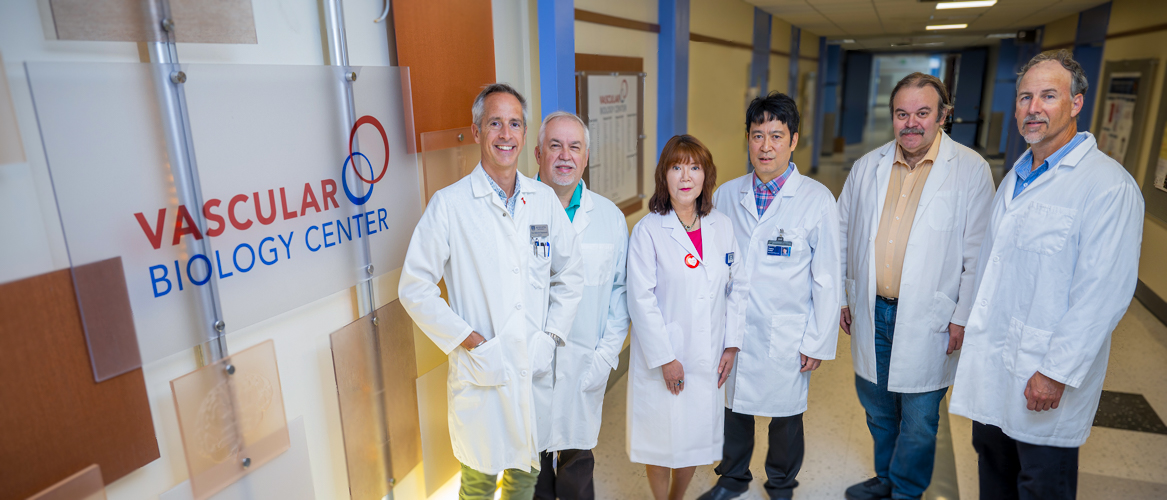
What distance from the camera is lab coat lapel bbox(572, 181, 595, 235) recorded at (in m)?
2.10

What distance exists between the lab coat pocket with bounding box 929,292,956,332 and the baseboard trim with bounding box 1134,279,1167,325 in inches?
129

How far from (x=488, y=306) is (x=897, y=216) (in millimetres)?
1542

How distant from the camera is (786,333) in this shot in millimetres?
2203

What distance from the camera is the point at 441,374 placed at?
233 cm

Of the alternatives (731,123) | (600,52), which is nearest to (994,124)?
(731,123)

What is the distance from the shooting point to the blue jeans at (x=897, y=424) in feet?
7.68

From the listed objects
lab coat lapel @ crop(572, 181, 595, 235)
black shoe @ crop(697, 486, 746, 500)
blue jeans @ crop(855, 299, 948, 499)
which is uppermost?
lab coat lapel @ crop(572, 181, 595, 235)

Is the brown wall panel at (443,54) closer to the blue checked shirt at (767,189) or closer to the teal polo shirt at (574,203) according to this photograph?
the teal polo shirt at (574,203)

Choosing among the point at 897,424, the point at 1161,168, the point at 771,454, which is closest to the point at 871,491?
the point at 897,424

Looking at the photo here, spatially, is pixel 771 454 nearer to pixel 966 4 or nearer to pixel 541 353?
pixel 541 353

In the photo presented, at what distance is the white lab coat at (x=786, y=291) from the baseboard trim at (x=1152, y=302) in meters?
3.70

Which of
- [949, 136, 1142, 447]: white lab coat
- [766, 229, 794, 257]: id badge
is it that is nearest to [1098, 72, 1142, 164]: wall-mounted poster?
[949, 136, 1142, 447]: white lab coat

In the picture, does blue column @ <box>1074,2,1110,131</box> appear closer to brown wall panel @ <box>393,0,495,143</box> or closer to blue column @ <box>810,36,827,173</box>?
blue column @ <box>810,36,827,173</box>

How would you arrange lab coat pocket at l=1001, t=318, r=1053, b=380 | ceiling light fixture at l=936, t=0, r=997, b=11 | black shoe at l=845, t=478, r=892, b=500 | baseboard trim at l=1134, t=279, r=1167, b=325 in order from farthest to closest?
ceiling light fixture at l=936, t=0, r=997, b=11, baseboard trim at l=1134, t=279, r=1167, b=325, black shoe at l=845, t=478, r=892, b=500, lab coat pocket at l=1001, t=318, r=1053, b=380
